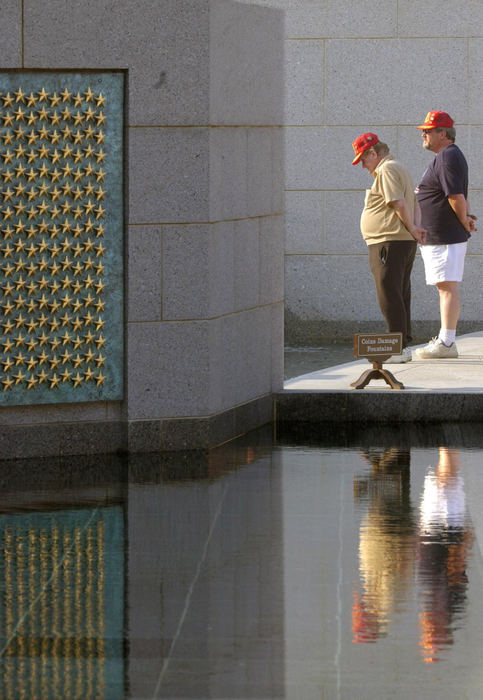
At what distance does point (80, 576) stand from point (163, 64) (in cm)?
384

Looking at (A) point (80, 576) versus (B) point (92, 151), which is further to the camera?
(B) point (92, 151)

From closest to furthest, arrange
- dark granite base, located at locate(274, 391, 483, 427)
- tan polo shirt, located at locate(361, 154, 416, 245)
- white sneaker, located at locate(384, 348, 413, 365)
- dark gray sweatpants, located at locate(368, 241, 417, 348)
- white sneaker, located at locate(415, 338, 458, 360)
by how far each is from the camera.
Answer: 1. dark granite base, located at locate(274, 391, 483, 427)
2. tan polo shirt, located at locate(361, 154, 416, 245)
3. dark gray sweatpants, located at locate(368, 241, 417, 348)
4. white sneaker, located at locate(384, 348, 413, 365)
5. white sneaker, located at locate(415, 338, 458, 360)

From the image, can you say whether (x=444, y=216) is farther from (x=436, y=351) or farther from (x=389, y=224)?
(x=436, y=351)

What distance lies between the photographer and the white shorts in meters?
12.7

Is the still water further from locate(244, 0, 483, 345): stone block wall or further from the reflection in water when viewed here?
locate(244, 0, 483, 345): stone block wall

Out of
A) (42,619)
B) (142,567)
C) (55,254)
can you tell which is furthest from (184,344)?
(42,619)

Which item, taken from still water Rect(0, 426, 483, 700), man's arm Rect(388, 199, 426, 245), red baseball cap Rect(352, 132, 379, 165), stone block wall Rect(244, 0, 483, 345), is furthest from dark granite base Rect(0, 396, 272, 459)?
stone block wall Rect(244, 0, 483, 345)

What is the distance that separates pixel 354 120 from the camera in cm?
1656

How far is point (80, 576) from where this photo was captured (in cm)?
666

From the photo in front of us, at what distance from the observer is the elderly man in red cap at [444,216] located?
12500 millimetres

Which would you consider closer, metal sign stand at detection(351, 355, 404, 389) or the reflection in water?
the reflection in water

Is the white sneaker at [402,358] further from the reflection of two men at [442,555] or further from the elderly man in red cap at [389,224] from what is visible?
the reflection of two men at [442,555]

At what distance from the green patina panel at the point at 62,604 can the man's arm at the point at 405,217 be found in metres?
4.88

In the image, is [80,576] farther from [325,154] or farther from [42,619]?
[325,154]
